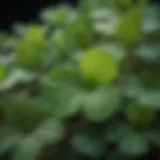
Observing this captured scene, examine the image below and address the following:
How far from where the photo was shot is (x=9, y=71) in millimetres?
566

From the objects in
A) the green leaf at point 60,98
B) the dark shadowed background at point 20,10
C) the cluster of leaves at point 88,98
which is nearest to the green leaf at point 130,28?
the cluster of leaves at point 88,98

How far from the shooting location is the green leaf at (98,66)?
47 cm

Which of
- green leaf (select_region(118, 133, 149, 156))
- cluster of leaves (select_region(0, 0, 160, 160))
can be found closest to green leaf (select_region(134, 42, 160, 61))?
cluster of leaves (select_region(0, 0, 160, 160))

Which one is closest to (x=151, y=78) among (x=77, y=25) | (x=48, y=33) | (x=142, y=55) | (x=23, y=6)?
(x=142, y=55)

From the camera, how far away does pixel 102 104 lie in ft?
1.46

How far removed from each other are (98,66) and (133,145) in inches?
3.9

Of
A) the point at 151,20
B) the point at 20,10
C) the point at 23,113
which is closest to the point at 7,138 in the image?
the point at 23,113

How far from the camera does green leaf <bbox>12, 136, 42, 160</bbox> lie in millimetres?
423

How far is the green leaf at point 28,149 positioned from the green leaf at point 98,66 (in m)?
0.10

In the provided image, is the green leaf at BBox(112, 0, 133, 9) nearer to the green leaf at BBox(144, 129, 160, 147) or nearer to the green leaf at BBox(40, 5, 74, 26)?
the green leaf at BBox(40, 5, 74, 26)

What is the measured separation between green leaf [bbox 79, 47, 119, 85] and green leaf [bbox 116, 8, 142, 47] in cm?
5

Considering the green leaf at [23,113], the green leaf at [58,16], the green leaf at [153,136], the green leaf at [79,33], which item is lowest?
the green leaf at [153,136]

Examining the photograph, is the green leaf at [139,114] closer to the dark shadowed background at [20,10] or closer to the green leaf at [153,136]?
the green leaf at [153,136]

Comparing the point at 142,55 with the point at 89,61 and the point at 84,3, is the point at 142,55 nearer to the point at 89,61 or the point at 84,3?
the point at 89,61
